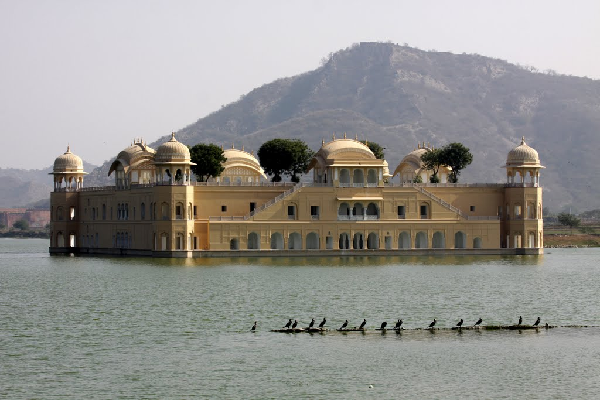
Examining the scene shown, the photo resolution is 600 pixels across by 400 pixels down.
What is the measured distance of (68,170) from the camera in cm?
9388

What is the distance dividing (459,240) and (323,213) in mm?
10337

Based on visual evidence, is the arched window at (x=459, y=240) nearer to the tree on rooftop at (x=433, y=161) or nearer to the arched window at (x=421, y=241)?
the arched window at (x=421, y=241)

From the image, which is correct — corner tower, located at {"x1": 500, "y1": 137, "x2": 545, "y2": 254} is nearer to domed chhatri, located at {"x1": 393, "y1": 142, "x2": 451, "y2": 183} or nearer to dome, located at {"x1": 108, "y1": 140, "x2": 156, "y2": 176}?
domed chhatri, located at {"x1": 393, "y1": 142, "x2": 451, "y2": 183}

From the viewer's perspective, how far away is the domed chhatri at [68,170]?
93.8 meters

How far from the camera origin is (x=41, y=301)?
50.6 meters

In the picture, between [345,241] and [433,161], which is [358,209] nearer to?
[345,241]

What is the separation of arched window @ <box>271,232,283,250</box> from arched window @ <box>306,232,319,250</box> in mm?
1974

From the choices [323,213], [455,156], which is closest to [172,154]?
[323,213]

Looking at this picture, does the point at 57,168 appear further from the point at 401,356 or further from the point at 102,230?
the point at 401,356

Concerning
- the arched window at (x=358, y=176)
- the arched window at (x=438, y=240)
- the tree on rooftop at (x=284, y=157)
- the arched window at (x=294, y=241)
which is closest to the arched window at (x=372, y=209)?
the arched window at (x=358, y=176)

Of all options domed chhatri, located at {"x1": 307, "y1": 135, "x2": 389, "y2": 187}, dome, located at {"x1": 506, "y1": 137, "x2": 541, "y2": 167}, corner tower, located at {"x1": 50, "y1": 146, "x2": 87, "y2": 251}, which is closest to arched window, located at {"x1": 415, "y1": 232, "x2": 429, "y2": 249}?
domed chhatri, located at {"x1": 307, "y1": 135, "x2": 389, "y2": 187}

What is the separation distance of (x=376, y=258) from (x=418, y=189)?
7.11 meters

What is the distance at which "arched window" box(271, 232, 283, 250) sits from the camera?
268 feet

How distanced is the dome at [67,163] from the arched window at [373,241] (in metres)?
25.4
